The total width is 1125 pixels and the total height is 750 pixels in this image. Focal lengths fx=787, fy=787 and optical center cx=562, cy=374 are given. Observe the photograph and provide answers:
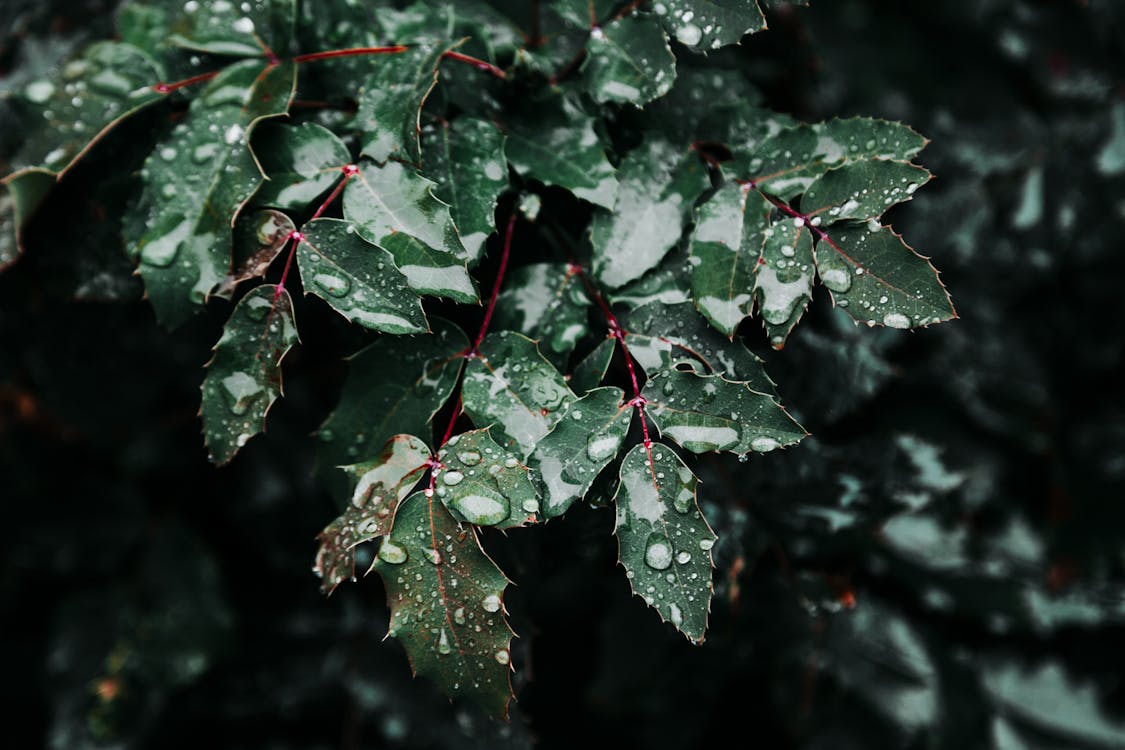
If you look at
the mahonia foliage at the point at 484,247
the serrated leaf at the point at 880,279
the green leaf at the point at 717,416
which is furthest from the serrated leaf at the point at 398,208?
the serrated leaf at the point at 880,279

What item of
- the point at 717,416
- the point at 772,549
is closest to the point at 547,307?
the point at 717,416

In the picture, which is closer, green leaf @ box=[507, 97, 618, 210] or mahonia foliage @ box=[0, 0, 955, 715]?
mahonia foliage @ box=[0, 0, 955, 715]

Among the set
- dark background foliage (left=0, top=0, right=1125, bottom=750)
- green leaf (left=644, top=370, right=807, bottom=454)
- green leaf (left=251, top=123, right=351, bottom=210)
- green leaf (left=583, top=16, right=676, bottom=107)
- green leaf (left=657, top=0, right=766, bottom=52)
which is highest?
green leaf (left=657, top=0, right=766, bottom=52)

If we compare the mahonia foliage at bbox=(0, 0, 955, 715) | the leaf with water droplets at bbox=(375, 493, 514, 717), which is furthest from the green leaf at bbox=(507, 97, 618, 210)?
the leaf with water droplets at bbox=(375, 493, 514, 717)

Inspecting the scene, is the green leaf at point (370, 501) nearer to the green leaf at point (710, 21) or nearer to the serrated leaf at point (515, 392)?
the serrated leaf at point (515, 392)

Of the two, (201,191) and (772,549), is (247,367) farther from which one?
(772,549)

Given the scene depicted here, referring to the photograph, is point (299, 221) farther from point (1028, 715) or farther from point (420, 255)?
point (1028, 715)

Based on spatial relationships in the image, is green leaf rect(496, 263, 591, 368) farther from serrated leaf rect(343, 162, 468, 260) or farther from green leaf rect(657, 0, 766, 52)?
green leaf rect(657, 0, 766, 52)
